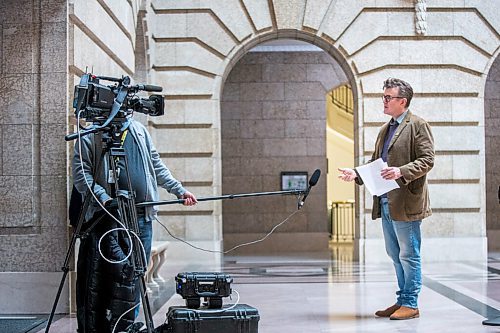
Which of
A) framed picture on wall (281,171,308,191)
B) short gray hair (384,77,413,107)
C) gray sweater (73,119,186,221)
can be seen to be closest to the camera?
gray sweater (73,119,186,221)

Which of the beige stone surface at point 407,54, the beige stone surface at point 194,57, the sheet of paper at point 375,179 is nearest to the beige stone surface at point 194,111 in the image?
the beige stone surface at point 194,57

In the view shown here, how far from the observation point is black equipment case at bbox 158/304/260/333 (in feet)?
16.0

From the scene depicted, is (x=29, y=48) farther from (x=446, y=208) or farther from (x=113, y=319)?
(x=446, y=208)

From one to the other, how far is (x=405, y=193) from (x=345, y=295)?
2.20 meters

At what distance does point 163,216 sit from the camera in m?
13.2

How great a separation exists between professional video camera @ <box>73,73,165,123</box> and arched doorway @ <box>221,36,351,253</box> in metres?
11.7

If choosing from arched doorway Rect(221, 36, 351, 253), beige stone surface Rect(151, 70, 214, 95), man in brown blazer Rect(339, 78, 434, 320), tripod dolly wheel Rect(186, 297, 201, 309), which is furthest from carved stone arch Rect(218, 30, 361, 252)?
tripod dolly wheel Rect(186, 297, 201, 309)

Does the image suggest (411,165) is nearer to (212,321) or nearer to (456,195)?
(212,321)

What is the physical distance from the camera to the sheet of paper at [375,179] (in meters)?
6.56

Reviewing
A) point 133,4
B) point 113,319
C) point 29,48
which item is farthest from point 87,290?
point 133,4

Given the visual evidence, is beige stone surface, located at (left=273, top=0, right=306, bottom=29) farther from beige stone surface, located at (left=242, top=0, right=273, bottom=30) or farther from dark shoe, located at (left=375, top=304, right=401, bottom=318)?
dark shoe, located at (left=375, top=304, right=401, bottom=318)

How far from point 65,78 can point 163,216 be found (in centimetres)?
607

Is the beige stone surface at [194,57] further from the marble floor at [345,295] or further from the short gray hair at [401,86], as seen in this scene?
the short gray hair at [401,86]

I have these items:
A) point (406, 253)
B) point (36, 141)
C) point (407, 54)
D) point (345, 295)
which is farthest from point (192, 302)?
point (407, 54)
